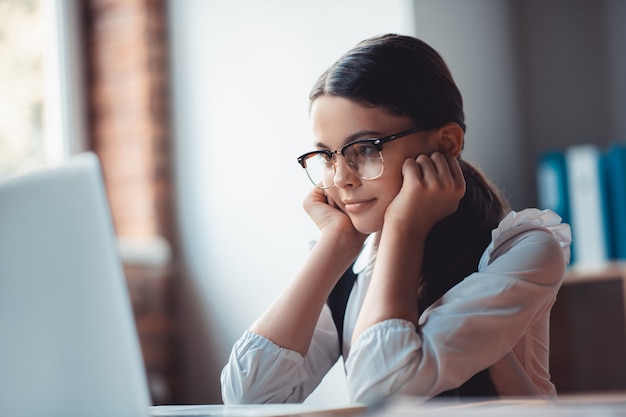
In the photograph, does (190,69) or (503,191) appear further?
(190,69)

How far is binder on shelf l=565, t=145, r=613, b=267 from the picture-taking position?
69.5 inches

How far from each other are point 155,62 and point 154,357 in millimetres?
784

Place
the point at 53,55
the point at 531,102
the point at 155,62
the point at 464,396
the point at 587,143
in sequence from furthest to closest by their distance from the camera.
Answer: the point at 53,55 → the point at 155,62 → the point at 587,143 → the point at 531,102 → the point at 464,396

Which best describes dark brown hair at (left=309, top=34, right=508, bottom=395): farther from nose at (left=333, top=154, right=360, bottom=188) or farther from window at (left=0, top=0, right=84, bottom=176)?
window at (left=0, top=0, right=84, bottom=176)

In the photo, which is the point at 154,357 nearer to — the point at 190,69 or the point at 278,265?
the point at 190,69

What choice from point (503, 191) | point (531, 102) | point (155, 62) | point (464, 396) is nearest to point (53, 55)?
point (155, 62)

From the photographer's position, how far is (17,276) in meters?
0.63

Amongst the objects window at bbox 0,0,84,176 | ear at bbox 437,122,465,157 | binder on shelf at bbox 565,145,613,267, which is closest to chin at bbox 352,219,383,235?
ear at bbox 437,122,465,157

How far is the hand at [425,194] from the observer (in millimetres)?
774

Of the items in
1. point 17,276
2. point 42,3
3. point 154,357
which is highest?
point 42,3

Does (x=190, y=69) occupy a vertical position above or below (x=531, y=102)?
above

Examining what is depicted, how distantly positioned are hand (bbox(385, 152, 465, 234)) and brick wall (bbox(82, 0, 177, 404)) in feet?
3.69

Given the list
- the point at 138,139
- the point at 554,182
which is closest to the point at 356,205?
the point at 554,182

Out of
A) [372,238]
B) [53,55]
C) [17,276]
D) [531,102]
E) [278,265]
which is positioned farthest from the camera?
[53,55]
